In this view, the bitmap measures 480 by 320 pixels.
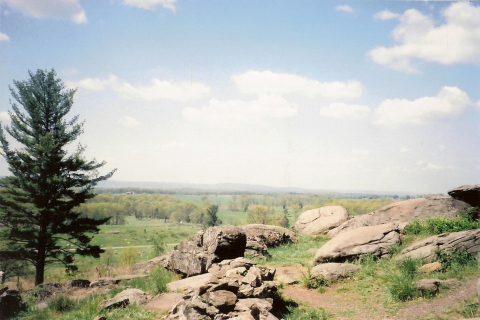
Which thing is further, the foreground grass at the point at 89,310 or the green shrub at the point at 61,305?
the green shrub at the point at 61,305

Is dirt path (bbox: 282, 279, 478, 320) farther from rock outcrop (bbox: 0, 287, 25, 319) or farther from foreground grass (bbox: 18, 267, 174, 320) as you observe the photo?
rock outcrop (bbox: 0, 287, 25, 319)

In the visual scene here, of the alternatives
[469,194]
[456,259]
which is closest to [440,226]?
[456,259]

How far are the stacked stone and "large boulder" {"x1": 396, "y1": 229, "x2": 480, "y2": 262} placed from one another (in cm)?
584

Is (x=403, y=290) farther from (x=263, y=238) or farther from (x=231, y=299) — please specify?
(x=263, y=238)

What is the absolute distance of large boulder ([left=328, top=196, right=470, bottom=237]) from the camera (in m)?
15.3

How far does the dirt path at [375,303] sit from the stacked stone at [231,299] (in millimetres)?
1911

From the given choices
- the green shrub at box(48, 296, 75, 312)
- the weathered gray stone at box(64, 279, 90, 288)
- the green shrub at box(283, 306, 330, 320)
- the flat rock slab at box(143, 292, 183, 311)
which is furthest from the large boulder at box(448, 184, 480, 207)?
the weathered gray stone at box(64, 279, 90, 288)

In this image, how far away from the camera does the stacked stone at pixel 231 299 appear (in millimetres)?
6092

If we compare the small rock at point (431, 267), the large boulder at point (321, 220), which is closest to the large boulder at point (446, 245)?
the small rock at point (431, 267)

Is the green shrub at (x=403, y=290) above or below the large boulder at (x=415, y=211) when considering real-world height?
below

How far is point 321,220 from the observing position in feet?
71.7

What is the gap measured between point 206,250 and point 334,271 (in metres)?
5.29

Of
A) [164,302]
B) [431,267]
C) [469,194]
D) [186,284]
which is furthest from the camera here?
[469,194]

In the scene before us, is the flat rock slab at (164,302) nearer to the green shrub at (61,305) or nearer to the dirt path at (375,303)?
the green shrub at (61,305)
